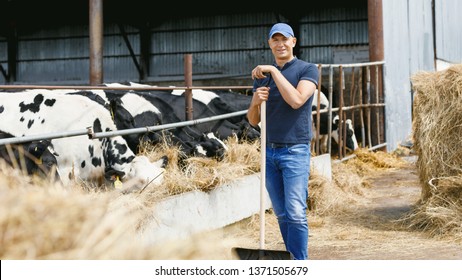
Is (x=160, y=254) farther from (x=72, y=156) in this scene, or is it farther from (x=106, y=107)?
(x=106, y=107)

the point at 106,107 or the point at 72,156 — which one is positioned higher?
the point at 106,107

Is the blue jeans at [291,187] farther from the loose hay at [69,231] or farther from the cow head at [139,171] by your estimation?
the loose hay at [69,231]

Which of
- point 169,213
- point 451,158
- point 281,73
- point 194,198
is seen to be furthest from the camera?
point 451,158

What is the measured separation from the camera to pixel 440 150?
A: 23.3ft

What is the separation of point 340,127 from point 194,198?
15.7ft

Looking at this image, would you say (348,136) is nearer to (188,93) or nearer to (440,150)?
(188,93)

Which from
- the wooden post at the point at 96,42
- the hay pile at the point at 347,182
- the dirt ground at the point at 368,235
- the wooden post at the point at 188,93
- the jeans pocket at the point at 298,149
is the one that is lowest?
the dirt ground at the point at 368,235

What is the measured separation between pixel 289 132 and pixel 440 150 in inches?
109

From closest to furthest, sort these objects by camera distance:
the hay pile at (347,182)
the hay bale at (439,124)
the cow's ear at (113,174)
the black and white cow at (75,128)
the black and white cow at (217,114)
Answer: the hay bale at (439,124) → the cow's ear at (113,174) → the black and white cow at (75,128) → the hay pile at (347,182) → the black and white cow at (217,114)

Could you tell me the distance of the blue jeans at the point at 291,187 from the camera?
15.8ft

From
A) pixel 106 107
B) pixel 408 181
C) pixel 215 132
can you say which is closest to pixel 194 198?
pixel 106 107

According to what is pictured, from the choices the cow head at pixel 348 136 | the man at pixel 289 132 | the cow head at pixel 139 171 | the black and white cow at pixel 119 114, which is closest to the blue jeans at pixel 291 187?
the man at pixel 289 132

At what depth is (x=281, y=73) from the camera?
491cm

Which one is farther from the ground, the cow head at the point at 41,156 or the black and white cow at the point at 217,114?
the black and white cow at the point at 217,114
